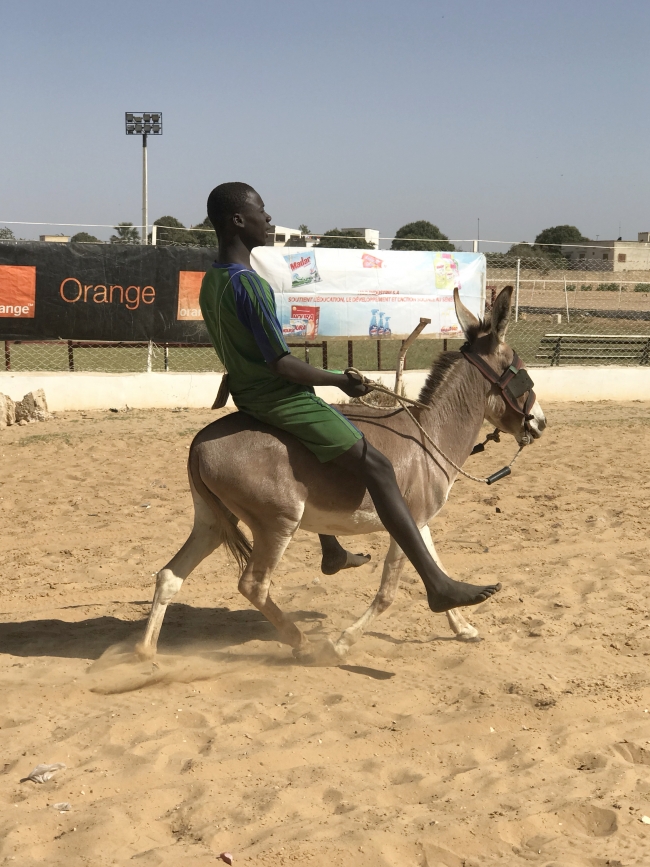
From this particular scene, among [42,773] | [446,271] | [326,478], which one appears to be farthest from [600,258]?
[42,773]

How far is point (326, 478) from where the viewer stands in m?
4.67

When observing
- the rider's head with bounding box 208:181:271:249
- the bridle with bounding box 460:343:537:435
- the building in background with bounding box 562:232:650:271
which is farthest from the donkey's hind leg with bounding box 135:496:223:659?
the building in background with bounding box 562:232:650:271

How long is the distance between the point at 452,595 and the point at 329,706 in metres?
0.85

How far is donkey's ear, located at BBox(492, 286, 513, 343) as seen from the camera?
16.3ft

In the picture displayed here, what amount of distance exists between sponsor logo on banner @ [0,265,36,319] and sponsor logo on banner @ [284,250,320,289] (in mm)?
4023

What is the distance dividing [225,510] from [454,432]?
1.52m

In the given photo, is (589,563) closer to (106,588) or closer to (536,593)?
(536,593)

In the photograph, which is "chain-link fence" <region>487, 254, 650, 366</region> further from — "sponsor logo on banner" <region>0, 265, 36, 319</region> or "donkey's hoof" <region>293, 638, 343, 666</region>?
"donkey's hoof" <region>293, 638, 343, 666</region>

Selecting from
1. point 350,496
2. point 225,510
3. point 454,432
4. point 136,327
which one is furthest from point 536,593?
point 136,327

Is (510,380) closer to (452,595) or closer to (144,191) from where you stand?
(452,595)

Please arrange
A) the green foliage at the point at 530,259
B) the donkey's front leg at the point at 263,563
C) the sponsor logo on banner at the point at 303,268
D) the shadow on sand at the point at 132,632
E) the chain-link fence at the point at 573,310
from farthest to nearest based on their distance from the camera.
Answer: the chain-link fence at the point at 573,310 → the green foliage at the point at 530,259 → the sponsor logo on banner at the point at 303,268 → the shadow on sand at the point at 132,632 → the donkey's front leg at the point at 263,563

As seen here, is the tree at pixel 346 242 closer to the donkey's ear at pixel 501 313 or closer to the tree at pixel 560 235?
the donkey's ear at pixel 501 313

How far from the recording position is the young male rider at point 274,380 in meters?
4.34

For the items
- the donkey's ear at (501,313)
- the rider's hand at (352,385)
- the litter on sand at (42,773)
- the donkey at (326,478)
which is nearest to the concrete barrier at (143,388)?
the donkey at (326,478)
